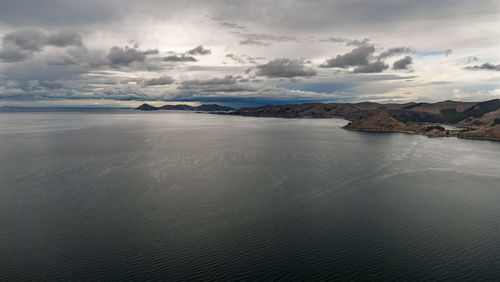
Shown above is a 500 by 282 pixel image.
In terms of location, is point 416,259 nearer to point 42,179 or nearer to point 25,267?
point 25,267

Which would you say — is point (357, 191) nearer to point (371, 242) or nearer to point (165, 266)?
point (371, 242)

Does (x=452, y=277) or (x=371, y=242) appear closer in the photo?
(x=452, y=277)

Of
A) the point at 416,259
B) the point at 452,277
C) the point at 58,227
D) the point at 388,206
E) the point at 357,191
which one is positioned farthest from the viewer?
the point at 357,191

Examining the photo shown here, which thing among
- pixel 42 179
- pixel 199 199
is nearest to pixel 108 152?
pixel 42 179

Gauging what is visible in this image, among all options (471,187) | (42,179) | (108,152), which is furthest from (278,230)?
(108,152)

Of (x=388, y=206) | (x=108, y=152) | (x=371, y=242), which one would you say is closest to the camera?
(x=371, y=242)

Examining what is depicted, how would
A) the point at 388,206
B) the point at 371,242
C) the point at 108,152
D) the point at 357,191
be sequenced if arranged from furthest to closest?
the point at 108,152, the point at 357,191, the point at 388,206, the point at 371,242
